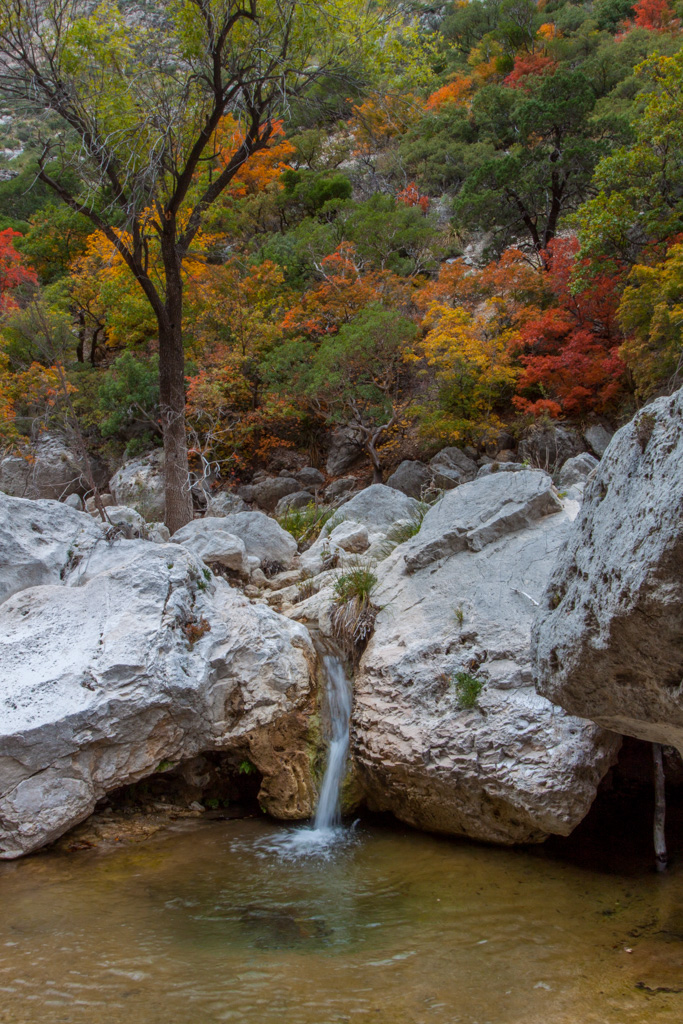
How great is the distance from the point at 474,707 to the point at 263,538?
519 cm

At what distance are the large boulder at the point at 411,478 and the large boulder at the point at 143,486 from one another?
5948 millimetres

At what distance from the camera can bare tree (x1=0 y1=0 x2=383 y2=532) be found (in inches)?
407

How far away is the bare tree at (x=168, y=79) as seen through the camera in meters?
10.3

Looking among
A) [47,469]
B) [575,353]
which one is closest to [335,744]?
[575,353]

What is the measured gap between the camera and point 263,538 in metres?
9.87

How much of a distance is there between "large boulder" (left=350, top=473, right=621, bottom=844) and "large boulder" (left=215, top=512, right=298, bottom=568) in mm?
2702

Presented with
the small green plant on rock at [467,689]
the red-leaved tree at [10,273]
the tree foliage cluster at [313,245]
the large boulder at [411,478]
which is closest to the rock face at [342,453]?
the tree foliage cluster at [313,245]

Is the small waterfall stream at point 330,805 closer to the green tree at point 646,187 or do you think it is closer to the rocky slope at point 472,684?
the rocky slope at point 472,684

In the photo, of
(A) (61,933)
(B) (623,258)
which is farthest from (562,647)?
(B) (623,258)

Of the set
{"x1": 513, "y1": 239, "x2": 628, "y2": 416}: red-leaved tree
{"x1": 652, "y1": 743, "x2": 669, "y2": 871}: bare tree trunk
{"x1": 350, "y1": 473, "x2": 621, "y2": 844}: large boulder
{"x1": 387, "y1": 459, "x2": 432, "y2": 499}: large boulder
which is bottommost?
{"x1": 652, "y1": 743, "x2": 669, "y2": 871}: bare tree trunk

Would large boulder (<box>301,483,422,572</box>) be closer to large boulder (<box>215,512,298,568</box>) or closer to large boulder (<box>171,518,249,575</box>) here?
large boulder (<box>215,512,298,568</box>)

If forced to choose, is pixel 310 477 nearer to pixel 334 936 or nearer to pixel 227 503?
pixel 227 503

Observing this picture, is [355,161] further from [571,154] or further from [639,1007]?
[639,1007]

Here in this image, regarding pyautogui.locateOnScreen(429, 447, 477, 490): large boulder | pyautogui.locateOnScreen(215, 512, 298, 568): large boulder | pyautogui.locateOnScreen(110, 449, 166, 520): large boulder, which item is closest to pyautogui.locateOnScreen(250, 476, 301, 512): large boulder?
pyautogui.locateOnScreen(110, 449, 166, 520): large boulder
